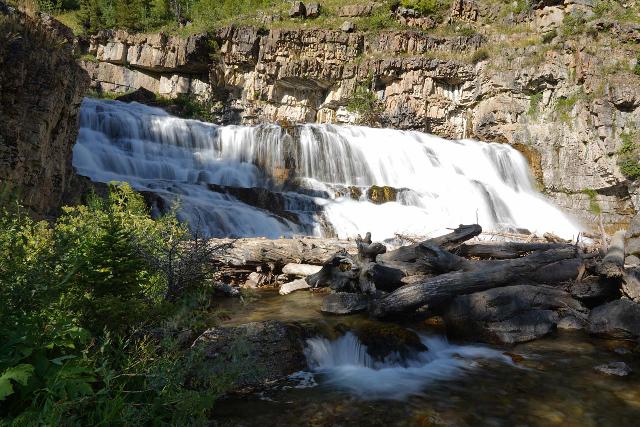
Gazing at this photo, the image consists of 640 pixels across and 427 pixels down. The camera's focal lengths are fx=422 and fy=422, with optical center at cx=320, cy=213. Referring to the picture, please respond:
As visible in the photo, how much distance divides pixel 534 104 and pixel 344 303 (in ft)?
77.0

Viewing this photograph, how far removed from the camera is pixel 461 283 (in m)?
7.10

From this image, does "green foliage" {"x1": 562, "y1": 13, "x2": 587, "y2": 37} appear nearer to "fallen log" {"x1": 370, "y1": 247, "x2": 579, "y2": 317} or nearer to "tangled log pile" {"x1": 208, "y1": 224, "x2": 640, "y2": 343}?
"tangled log pile" {"x1": 208, "y1": 224, "x2": 640, "y2": 343}

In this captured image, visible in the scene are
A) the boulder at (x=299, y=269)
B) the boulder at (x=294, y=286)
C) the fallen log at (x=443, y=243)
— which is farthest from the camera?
the boulder at (x=299, y=269)

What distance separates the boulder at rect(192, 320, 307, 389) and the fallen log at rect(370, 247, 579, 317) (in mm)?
1812

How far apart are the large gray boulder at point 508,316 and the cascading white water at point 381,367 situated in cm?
47

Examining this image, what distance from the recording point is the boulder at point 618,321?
641 cm

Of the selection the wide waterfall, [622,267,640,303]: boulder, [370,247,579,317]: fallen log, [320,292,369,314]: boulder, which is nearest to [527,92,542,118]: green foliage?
the wide waterfall

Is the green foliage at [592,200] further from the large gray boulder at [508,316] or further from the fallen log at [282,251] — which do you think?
the fallen log at [282,251]

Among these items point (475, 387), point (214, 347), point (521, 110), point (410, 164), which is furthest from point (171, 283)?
point (521, 110)

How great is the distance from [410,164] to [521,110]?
28.6 feet

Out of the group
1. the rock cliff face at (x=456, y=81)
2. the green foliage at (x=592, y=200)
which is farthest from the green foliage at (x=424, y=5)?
the green foliage at (x=592, y=200)

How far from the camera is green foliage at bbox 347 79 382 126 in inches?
1169

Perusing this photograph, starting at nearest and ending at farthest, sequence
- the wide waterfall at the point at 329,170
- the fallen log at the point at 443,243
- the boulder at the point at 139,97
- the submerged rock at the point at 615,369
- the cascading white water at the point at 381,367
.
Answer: the cascading white water at the point at 381,367 → the submerged rock at the point at 615,369 → the fallen log at the point at 443,243 → the wide waterfall at the point at 329,170 → the boulder at the point at 139,97

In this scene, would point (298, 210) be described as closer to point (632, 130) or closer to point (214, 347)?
point (214, 347)
